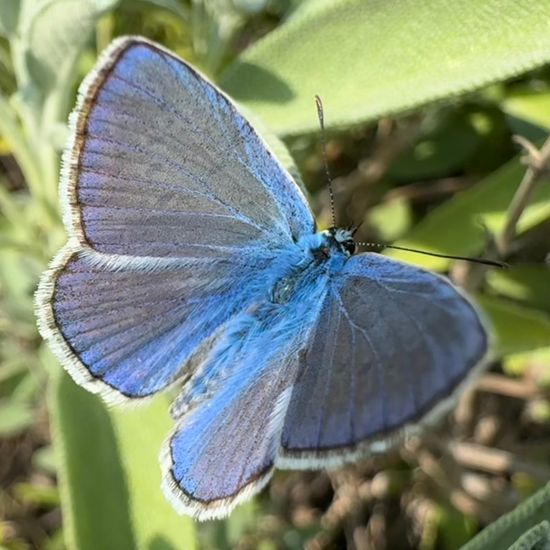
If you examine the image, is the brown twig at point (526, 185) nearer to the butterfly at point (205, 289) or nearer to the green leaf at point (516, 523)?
the butterfly at point (205, 289)

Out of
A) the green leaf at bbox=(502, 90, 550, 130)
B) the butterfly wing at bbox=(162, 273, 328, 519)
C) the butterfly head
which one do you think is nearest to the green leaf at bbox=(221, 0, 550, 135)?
the butterfly head

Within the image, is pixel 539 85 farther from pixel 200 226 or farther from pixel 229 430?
pixel 229 430

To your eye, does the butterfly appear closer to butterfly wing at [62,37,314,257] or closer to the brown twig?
butterfly wing at [62,37,314,257]

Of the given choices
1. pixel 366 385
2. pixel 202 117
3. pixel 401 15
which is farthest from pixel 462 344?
pixel 401 15

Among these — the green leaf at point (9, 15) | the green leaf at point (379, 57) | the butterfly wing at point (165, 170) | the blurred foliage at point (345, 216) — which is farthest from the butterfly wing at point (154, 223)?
the green leaf at point (9, 15)

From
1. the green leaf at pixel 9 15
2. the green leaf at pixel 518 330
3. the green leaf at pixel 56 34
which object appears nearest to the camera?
the green leaf at pixel 56 34

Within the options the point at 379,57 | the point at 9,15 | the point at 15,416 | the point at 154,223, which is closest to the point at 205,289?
the point at 154,223

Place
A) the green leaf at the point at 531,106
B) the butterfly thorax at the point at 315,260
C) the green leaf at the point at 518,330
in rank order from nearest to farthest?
1. the butterfly thorax at the point at 315,260
2. the green leaf at the point at 518,330
3. the green leaf at the point at 531,106
